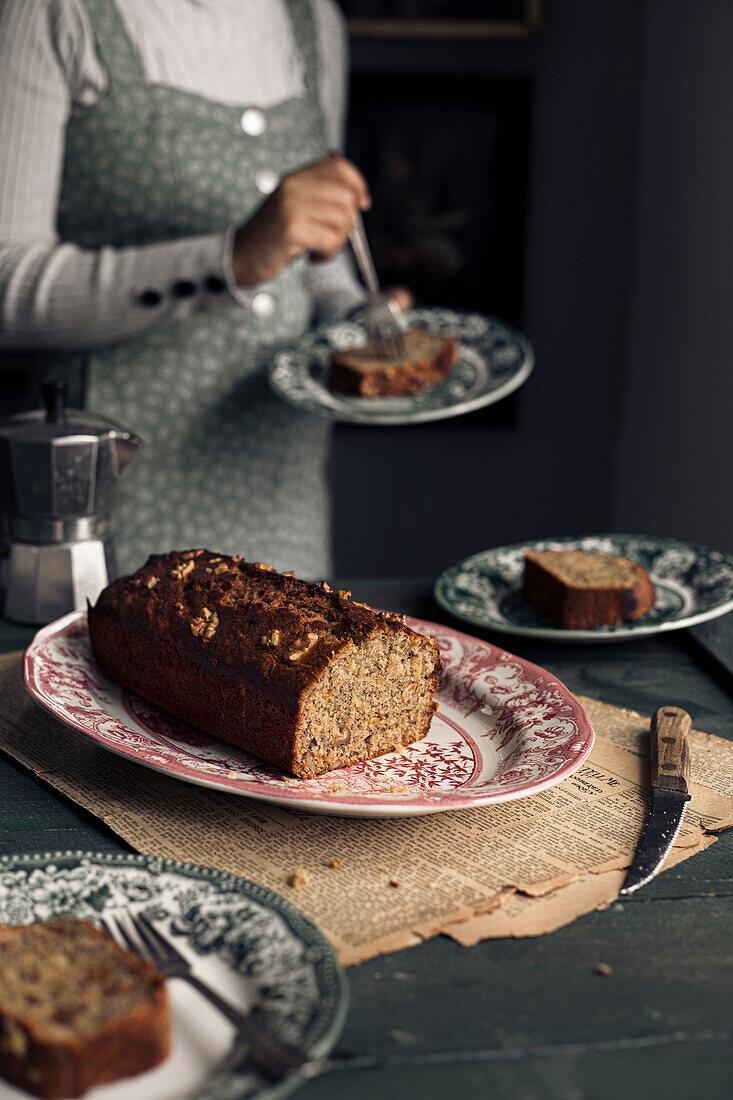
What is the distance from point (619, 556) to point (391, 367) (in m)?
0.58

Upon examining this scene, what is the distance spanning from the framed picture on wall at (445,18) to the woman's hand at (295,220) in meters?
1.72

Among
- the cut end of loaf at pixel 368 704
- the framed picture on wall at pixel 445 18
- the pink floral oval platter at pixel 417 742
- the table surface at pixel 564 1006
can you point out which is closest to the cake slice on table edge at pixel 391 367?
the pink floral oval platter at pixel 417 742

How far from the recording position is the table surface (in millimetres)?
647

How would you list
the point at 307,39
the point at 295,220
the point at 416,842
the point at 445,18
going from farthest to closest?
1. the point at 445,18
2. the point at 307,39
3. the point at 295,220
4. the point at 416,842

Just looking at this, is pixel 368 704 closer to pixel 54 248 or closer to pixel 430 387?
pixel 430 387

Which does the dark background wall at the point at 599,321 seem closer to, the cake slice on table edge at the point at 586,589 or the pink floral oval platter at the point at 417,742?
the cake slice on table edge at the point at 586,589

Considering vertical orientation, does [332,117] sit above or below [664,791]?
above

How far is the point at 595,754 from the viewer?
3.63 feet

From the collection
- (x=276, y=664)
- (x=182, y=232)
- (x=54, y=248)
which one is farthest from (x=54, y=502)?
(x=182, y=232)

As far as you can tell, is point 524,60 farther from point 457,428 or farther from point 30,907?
point 30,907

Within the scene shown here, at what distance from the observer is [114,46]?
1.92 meters

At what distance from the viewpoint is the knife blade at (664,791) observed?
2.88ft

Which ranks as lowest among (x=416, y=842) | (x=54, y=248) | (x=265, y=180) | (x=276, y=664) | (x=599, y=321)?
(x=416, y=842)

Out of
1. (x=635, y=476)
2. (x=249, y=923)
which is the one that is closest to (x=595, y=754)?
(x=249, y=923)
